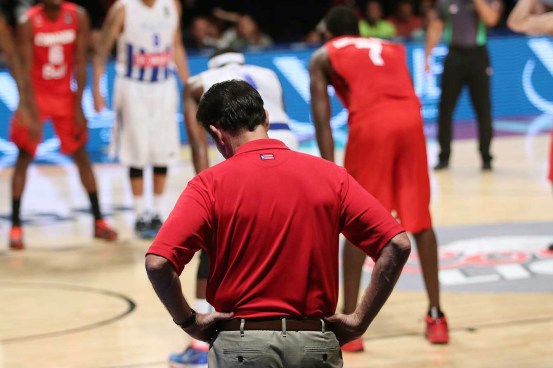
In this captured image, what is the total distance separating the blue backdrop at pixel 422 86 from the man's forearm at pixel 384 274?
34.3 feet

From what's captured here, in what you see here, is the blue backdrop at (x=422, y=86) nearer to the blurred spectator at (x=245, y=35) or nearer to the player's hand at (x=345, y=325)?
the blurred spectator at (x=245, y=35)

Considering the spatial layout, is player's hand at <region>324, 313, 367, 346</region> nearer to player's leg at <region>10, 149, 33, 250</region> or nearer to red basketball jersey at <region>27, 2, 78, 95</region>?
player's leg at <region>10, 149, 33, 250</region>

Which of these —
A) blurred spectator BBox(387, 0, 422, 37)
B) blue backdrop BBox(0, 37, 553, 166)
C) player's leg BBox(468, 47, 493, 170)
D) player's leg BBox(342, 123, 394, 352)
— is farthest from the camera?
blurred spectator BBox(387, 0, 422, 37)

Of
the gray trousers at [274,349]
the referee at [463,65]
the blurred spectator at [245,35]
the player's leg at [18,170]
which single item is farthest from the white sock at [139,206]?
the blurred spectator at [245,35]

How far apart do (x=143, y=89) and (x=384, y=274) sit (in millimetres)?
5954

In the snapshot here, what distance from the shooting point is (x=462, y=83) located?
40.2 feet

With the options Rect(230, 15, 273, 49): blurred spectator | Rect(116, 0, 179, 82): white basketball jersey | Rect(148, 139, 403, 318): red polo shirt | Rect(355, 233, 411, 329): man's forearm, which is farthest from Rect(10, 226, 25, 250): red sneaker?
Rect(230, 15, 273, 49): blurred spectator

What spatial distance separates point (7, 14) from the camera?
55.4 feet

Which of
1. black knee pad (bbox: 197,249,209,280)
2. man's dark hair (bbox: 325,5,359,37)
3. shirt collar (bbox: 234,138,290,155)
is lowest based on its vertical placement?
black knee pad (bbox: 197,249,209,280)

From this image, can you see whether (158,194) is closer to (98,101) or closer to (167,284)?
(98,101)

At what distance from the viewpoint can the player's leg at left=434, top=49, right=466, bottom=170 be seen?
1218 centimetres

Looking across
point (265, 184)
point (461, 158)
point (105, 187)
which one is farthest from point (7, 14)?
point (265, 184)

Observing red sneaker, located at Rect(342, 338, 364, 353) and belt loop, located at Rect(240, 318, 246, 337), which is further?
red sneaker, located at Rect(342, 338, 364, 353)

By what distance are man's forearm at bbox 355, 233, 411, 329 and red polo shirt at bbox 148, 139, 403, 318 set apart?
0.09ft
